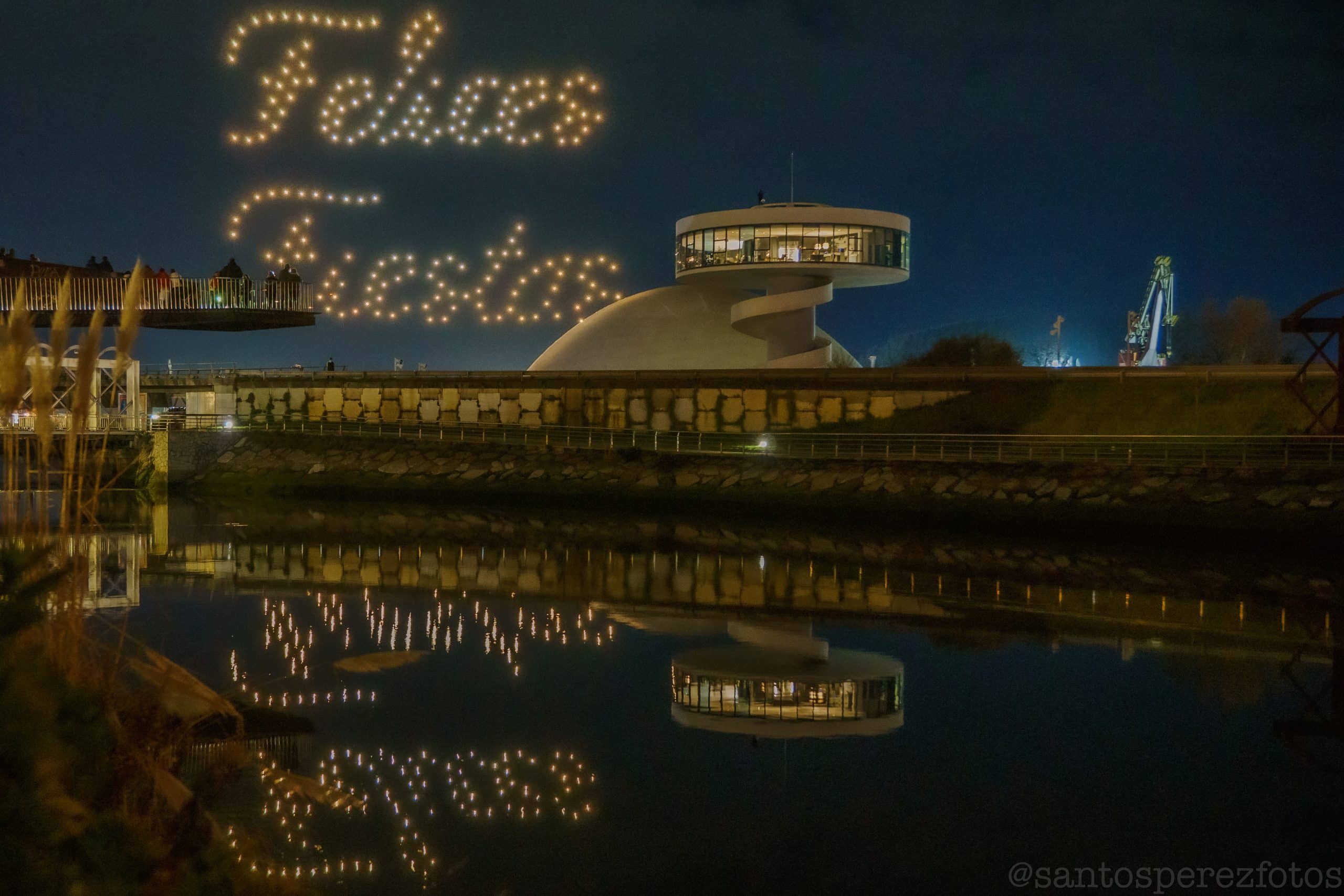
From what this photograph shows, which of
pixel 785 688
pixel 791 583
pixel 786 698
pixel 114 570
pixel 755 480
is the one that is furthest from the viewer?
pixel 755 480

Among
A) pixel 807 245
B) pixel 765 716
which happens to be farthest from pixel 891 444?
pixel 765 716

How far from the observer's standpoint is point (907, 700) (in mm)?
12578

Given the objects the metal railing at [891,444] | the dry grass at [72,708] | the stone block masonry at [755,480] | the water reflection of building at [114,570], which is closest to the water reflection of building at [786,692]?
the dry grass at [72,708]

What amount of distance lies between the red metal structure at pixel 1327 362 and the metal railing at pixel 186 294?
33272mm

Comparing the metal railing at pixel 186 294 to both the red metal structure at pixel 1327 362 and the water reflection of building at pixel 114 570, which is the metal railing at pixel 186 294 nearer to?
the water reflection of building at pixel 114 570

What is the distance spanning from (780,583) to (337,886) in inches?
566

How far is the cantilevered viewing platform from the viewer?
43219 mm

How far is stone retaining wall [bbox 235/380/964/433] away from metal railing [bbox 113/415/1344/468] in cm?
113

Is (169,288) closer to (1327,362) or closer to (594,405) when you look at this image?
(594,405)

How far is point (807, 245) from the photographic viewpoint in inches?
2247

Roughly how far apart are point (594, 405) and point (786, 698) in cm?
3594

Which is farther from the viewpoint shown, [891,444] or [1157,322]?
[1157,322]

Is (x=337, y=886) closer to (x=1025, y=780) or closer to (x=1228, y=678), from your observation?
(x=1025, y=780)

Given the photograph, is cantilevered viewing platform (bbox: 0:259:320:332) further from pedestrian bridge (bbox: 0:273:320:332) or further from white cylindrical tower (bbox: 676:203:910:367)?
white cylindrical tower (bbox: 676:203:910:367)
